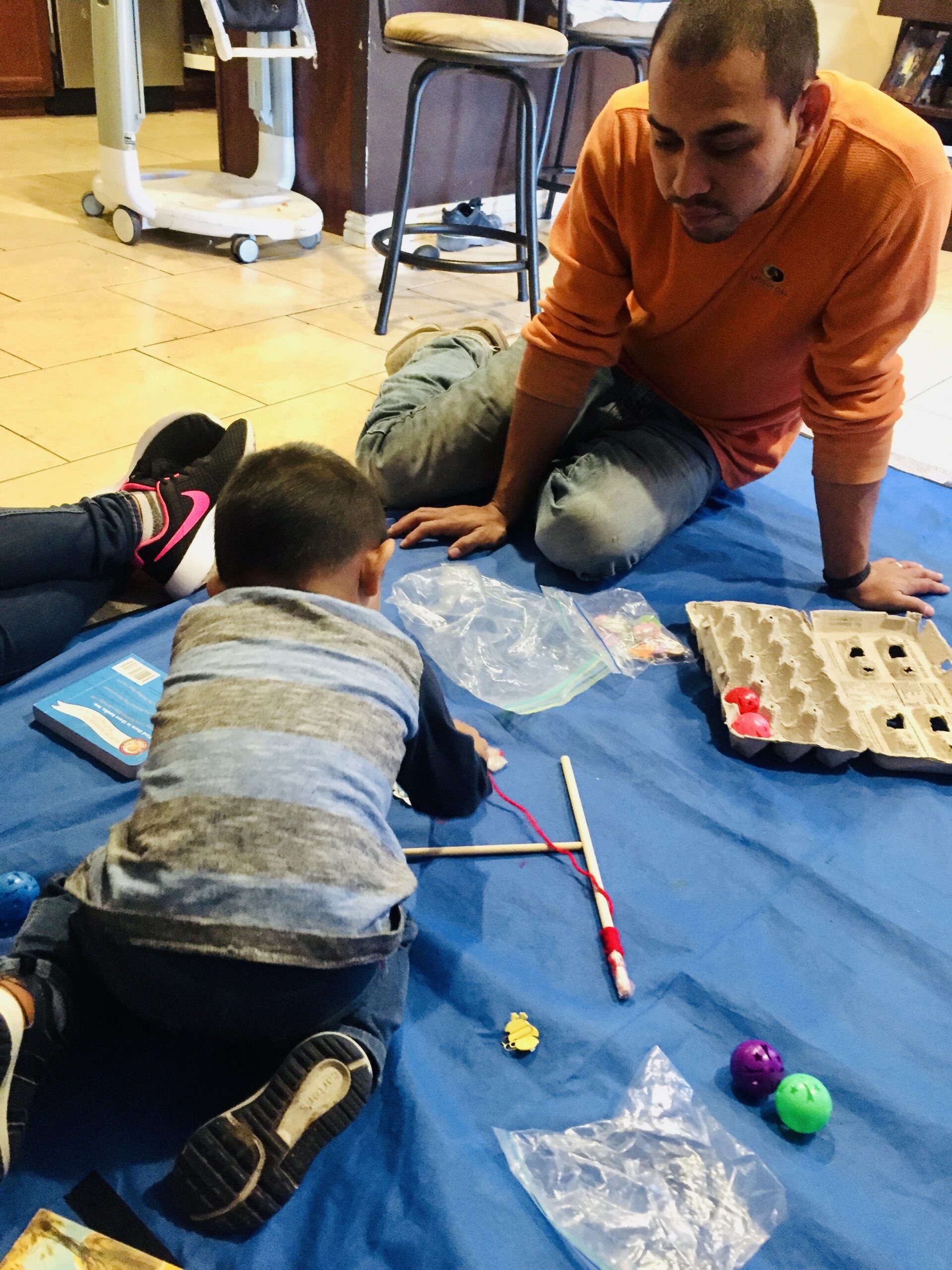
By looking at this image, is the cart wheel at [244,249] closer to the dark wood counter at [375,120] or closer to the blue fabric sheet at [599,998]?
the dark wood counter at [375,120]

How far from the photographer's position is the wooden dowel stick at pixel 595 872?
884 mm

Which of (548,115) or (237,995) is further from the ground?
(548,115)

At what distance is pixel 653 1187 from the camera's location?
74 centimetres

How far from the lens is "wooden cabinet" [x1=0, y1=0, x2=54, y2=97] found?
395cm

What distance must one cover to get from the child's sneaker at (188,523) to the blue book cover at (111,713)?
0.15m

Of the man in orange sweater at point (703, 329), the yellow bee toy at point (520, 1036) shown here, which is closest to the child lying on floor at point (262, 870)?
the yellow bee toy at point (520, 1036)

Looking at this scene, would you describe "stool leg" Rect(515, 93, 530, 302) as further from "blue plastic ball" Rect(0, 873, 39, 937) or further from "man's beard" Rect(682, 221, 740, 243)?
"blue plastic ball" Rect(0, 873, 39, 937)

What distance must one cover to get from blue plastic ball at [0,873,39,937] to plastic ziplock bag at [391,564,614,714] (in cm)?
52

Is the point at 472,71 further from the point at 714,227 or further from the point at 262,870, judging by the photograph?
the point at 262,870

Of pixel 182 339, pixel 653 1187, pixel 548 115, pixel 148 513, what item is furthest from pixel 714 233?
pixel 548 115

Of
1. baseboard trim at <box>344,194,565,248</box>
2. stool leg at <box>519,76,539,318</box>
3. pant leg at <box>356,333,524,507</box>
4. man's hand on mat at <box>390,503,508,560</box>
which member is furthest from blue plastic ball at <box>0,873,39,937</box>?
baseboard trim at <box>344,194,565,248</box>

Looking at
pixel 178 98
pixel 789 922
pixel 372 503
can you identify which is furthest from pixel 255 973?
pixel 178 98

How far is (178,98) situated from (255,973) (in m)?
5.02

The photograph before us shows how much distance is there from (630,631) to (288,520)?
69cm
